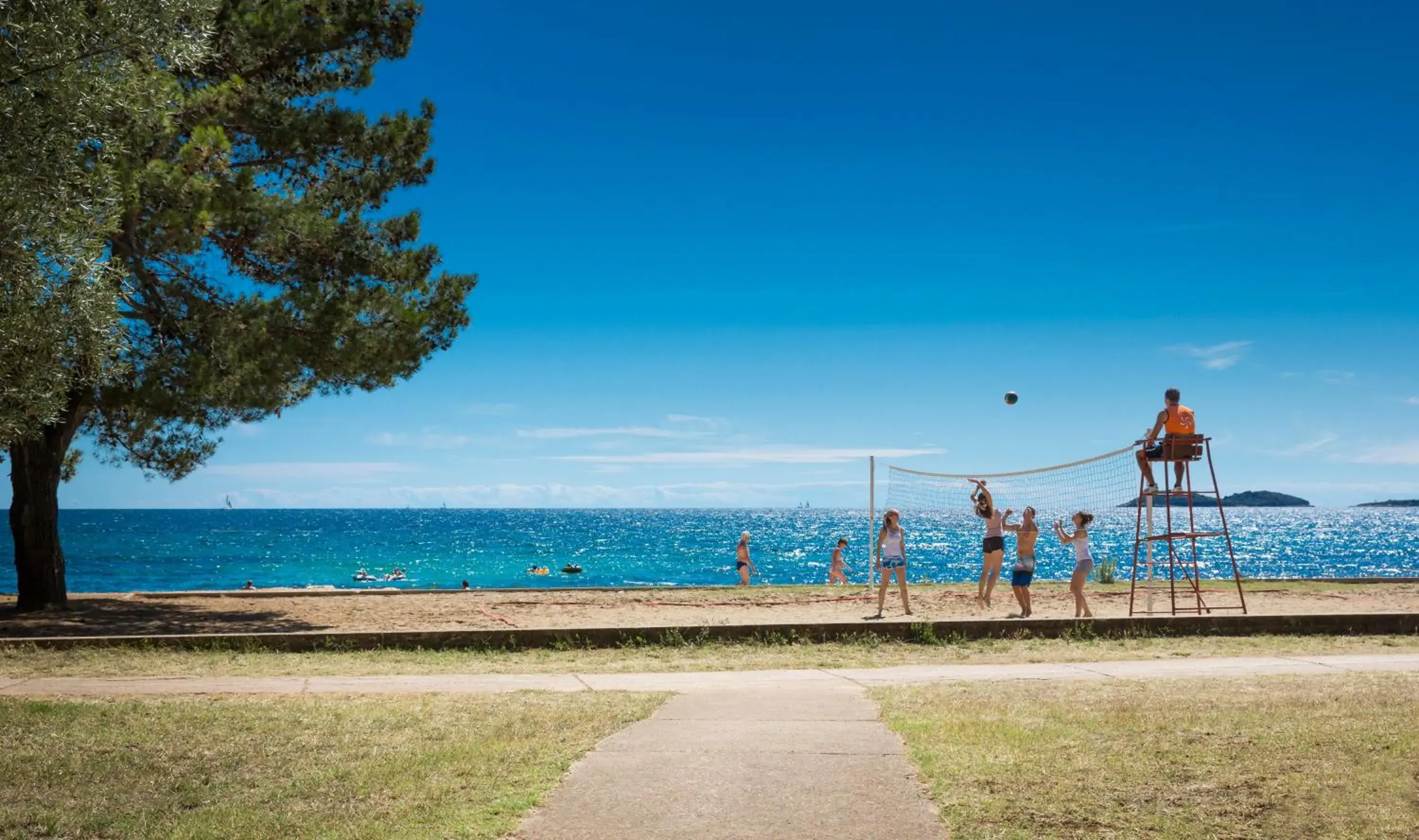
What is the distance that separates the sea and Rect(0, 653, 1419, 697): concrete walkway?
13.1m

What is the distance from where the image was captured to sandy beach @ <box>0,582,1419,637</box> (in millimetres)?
15938

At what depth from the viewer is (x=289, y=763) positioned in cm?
679

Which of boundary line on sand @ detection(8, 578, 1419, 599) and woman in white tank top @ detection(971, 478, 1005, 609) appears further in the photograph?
boundary line on sand @ detection(8, 578, 1419, 599)

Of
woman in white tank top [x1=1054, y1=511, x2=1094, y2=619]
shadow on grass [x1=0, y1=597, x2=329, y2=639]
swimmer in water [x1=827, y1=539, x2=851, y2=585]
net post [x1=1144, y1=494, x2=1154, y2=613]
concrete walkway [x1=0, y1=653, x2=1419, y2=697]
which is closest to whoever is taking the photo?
concrete walkway [x1=0, y1=653, x2=1419, y2=697]

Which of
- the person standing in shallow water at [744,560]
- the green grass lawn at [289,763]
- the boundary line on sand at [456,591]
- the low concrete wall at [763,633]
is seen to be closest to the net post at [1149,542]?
the low concrete wall at [763,633]

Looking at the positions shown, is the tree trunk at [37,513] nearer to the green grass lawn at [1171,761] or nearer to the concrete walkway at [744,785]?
the concrete walkway at [744,785]

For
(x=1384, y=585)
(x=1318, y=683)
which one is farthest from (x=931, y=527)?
(x=1318, y=683)

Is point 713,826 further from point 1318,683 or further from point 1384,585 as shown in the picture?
point 1384,585

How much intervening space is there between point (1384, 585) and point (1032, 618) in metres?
11.4

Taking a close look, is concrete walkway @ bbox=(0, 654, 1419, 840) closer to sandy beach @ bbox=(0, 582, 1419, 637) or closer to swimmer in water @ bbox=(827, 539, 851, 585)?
sandy beach @ bbox=(0, 582, 1419, 637)

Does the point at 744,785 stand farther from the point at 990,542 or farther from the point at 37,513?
the point at 37,513

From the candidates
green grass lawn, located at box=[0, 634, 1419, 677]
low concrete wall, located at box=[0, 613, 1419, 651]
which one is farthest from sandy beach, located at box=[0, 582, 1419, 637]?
green grass lawn, located at box=[0, 634, 1419, 677]

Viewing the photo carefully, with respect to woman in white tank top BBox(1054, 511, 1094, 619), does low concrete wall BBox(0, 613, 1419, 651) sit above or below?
below

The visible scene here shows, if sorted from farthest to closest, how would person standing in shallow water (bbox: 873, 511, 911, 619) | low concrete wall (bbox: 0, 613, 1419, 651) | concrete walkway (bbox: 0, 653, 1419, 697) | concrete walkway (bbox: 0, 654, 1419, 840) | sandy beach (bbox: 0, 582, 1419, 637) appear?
person standing in shallow water (bbox: 873, 511, 911, 619) < sandy beach (bbox: 0, 582, 1419, 637) < low concrete wall (bbox: 0, 613, 1419, 651) < concrete walkway (bbox: 0, 653, 1419, 697) < concrete walkway (bbox: 0, 654, 1419, 840)
